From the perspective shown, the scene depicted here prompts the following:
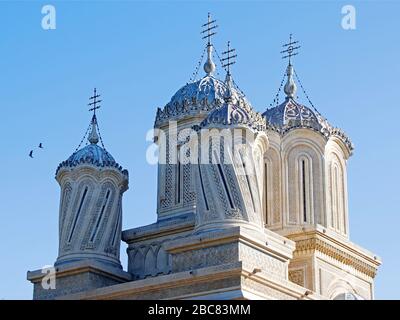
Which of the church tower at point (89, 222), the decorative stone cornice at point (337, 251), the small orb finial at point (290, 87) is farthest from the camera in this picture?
the small orb finial at point (290, 87)

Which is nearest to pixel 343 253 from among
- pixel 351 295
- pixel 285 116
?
pixel 351 295

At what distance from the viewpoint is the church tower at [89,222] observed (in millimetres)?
19992

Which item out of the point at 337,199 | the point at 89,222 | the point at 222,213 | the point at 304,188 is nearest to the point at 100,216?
the point at 89,222

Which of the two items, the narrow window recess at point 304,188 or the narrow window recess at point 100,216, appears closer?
the narrow window recess at point 100,216

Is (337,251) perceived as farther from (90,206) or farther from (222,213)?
(90,206)

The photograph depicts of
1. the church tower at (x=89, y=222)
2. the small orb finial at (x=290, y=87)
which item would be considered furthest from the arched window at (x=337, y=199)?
the church tower at (x=89, y=222)

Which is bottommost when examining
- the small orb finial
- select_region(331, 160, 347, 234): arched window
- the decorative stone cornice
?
the decorative stone cornice

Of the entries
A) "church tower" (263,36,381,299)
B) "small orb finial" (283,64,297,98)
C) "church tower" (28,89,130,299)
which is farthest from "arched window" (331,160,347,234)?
"church tower" (28,89,130,299)

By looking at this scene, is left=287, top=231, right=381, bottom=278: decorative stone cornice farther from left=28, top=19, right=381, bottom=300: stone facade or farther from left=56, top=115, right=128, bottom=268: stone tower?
left=56, top=115, right=128, bottom=268: stone tower

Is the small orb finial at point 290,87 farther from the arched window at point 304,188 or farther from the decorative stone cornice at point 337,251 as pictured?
the decorative stone cornice at point 337,251

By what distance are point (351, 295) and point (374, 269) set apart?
2136 mm

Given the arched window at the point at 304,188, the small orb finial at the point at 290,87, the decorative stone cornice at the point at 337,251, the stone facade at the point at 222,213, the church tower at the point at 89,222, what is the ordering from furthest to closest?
the small orb finial at the point at 290,87 → the arched window at the point at 304,188 → the decorative stone cornice at the point at 337,251 → the church tower at the point at 89,222 → the stone facade at the point at 222,213

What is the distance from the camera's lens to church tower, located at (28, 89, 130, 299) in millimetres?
19992

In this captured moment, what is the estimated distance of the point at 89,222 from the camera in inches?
813
